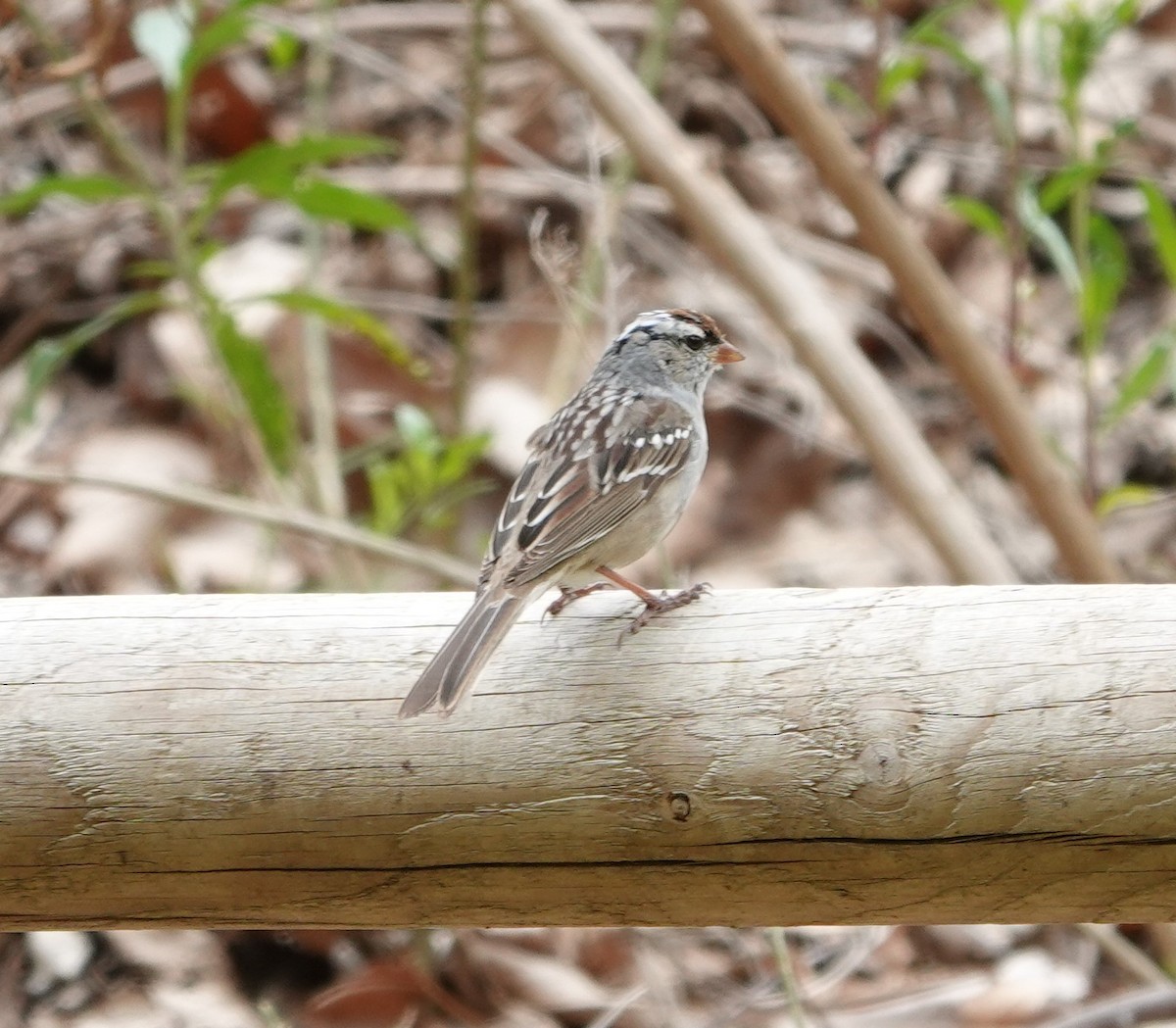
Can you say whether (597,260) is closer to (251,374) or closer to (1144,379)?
(251,374)

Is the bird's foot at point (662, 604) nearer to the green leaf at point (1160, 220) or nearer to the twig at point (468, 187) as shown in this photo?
the green leaf at point (1160, 220)

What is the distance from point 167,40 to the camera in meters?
4.68

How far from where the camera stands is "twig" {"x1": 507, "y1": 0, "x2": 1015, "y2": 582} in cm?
471

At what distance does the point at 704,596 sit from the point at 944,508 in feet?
6.47

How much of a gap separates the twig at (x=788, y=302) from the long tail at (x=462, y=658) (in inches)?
84.9

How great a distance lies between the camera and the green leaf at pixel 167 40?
4.57m

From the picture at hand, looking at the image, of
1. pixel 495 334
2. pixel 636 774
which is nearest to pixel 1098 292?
pixel 636 774

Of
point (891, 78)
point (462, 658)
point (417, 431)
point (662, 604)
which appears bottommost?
point (462, 658)

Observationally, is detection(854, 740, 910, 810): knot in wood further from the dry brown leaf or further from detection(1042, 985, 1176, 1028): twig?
the dry brown leaf

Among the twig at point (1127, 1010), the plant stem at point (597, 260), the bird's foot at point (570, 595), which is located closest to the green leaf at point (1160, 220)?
the plant stem at point (597, 260)

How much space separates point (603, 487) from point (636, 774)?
102 cm

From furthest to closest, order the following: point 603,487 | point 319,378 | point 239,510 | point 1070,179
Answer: point 319,378 < point 239,510 < point 1070,179 < point 603,487

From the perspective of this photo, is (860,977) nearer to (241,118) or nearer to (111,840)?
(111,840)

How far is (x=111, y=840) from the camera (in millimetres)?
2672
